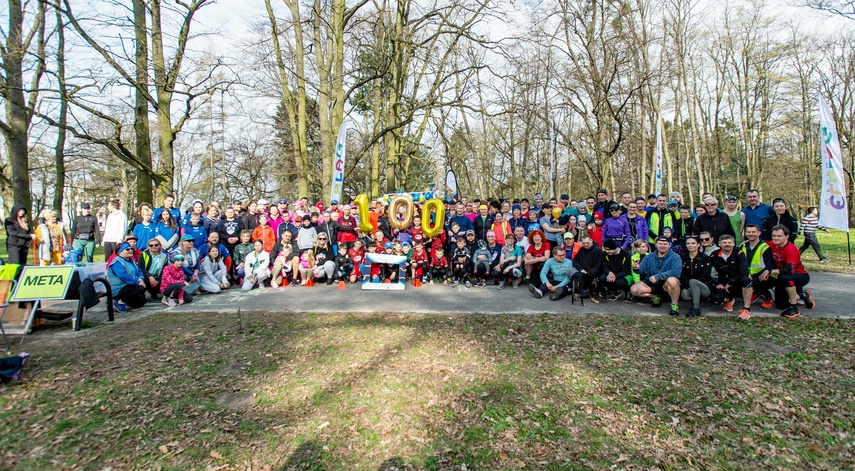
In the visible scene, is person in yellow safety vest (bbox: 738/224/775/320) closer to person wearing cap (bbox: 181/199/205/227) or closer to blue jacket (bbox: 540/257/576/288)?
blue jacket (bbox: 540/257/576/288)

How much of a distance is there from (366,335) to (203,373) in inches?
76.5

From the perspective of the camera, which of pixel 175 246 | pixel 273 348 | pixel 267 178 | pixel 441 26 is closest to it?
pixel 273 348

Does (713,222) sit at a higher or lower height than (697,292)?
higher

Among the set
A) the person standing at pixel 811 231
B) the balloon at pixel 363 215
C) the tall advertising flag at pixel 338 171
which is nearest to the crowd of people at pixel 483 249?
the balloon at pixel 363 215

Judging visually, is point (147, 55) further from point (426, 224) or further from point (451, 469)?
point (451, 469)

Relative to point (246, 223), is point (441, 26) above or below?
above

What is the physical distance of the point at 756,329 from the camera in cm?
593

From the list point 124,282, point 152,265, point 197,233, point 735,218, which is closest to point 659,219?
point 735,218

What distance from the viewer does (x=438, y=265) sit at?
31.2 feet

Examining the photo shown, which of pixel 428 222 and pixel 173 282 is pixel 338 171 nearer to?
pixel 428 222

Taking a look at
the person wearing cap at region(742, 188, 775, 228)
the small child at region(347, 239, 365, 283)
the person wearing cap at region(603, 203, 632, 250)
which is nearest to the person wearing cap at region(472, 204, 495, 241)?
the person wearing cap at region(603, 203, 632, 250)

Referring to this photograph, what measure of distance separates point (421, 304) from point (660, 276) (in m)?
4.09

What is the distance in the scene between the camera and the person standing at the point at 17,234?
30.8 ft

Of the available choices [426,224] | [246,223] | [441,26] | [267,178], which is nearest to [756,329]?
[426,224]
